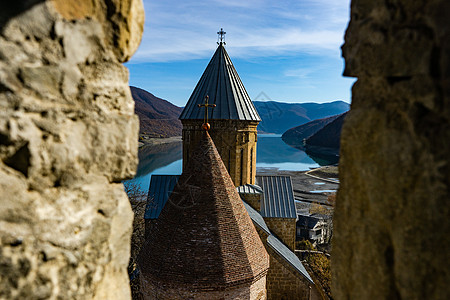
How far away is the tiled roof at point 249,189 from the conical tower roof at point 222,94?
95.3 inches

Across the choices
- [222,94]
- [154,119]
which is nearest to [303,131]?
[154,119]

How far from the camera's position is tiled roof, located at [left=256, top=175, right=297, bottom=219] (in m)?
11.8

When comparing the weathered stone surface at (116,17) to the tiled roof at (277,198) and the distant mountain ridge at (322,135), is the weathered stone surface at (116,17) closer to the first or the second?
the tiled roof at (277,198)

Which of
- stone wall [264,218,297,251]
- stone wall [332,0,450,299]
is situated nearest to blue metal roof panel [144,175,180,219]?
stone wall [264,218,297,251]

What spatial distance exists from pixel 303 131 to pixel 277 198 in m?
67.0

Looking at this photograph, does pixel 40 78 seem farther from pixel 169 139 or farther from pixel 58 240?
pixel 169 139

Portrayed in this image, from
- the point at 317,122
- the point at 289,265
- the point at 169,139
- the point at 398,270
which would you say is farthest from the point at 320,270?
the point at 169,139

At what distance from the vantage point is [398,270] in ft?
4.39

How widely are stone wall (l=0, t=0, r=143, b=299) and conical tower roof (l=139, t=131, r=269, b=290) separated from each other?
153 inches

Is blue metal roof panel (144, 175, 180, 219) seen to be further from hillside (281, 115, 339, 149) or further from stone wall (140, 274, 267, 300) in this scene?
hillside (281, 115, 339, 149)

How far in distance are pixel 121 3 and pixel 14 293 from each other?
1343mm

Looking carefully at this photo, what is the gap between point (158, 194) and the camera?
1244 centimetres

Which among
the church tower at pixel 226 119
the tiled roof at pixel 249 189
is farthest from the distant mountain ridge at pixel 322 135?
the tiled roof at pixel 249 189

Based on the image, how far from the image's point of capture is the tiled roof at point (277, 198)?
11773mm
